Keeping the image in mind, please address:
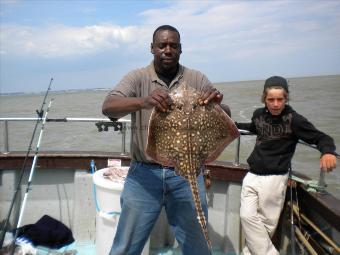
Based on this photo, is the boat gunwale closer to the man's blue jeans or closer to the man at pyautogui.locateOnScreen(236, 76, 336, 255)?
the man at pyautogui.locateOnScreen(236, 76, 336, 255)

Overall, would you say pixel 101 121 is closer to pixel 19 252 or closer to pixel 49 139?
pixel 19 252

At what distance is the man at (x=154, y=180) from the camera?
114 inches

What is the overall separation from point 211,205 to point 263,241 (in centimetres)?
115

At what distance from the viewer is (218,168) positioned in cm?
457

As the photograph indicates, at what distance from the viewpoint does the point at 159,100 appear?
2.38 m

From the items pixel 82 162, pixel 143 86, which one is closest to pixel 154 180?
pixel 143 86

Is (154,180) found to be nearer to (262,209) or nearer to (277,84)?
(262,209)

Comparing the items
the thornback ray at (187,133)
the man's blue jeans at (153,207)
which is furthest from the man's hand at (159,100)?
the man's blue jeans at (153,207)

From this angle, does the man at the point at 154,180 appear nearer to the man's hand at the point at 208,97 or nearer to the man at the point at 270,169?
the man's hand at the point at 208,97

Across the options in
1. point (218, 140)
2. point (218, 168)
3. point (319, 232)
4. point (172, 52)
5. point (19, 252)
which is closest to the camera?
point (218, 140)

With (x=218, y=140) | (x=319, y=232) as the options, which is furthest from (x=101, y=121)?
(x=319, y=232)

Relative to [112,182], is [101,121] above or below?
above

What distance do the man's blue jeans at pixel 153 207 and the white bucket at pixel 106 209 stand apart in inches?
28.2

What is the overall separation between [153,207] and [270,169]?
1.44 metres
